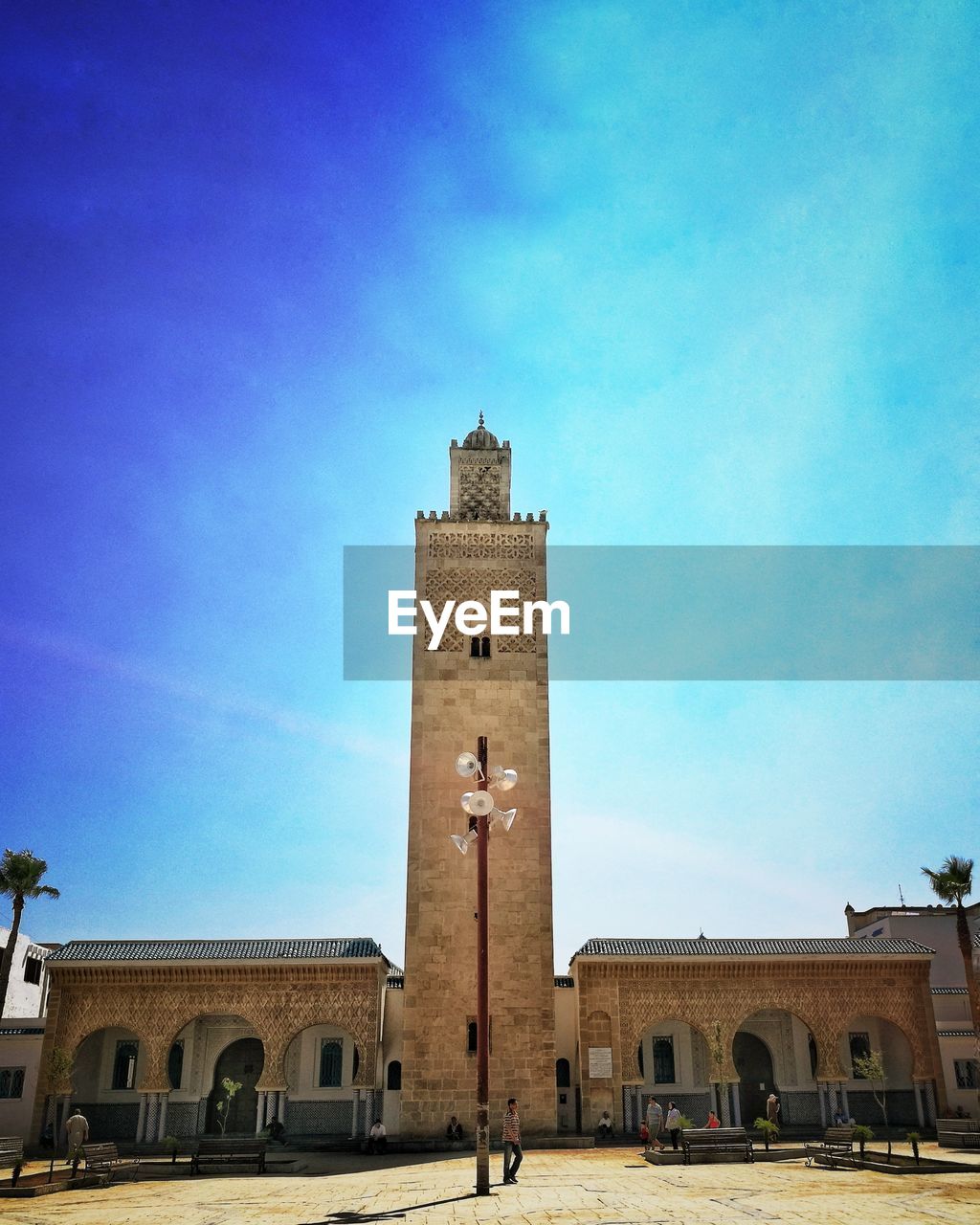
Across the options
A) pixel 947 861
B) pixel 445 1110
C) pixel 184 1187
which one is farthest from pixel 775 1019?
pixel 184 1187

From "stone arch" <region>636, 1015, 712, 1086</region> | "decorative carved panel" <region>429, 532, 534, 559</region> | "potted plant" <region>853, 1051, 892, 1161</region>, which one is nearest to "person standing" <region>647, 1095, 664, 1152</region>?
"stone arch" <region>636, 1015, 712, 1086</region>

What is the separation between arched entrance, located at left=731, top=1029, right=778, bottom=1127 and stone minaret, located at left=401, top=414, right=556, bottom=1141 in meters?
7.59

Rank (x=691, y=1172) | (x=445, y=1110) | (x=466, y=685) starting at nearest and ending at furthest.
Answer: (x=691, y=1172) < (x=445, y=1110) < (x=466, y=685)

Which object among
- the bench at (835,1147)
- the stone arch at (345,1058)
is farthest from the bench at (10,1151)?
the bench at (835,1147)

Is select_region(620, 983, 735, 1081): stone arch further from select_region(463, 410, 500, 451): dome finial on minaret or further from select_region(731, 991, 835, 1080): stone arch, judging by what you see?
select_region(463, 410, 500, 451): dome finial on minaret

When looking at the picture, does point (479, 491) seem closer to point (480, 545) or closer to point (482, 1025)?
point (480, 545)

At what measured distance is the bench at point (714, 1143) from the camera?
19.1 meters

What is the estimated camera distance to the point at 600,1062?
2633cm

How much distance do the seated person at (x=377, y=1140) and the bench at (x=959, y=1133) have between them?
475 inches

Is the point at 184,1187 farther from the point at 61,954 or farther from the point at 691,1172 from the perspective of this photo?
the point at 61,954

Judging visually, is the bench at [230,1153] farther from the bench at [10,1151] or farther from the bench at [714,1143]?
the bench at [714,1143]

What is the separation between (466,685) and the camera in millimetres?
27406

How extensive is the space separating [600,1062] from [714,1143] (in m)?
7.20

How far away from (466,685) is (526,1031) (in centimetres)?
883
